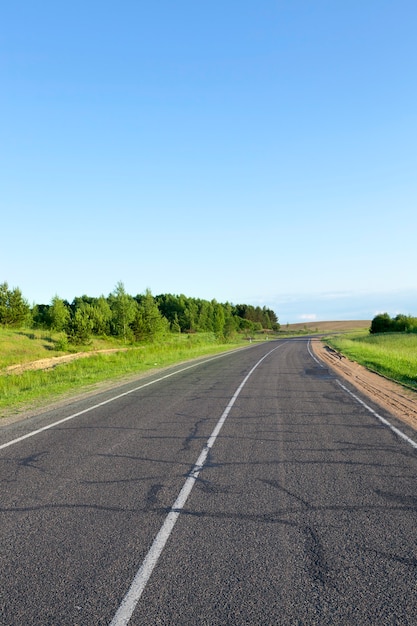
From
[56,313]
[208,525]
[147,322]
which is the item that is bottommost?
[208,525]

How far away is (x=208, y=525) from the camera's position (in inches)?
182

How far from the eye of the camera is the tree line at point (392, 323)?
277 ft

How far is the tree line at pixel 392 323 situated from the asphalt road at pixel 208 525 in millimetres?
80660

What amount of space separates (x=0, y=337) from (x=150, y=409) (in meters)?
39.0

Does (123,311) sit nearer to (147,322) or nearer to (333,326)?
(147,322)

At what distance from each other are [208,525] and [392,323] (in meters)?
92.2

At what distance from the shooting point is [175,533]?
4438 millimetres

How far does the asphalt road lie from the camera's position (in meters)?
3.29

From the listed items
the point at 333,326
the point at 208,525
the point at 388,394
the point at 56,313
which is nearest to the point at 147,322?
the point at 56,313

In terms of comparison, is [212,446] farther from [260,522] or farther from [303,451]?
[260,522]

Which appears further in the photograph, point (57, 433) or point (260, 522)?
point (57, 433)

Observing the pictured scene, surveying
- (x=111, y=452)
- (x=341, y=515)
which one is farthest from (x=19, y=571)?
(x=111, y=452)

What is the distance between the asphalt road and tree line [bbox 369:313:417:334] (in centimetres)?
8066

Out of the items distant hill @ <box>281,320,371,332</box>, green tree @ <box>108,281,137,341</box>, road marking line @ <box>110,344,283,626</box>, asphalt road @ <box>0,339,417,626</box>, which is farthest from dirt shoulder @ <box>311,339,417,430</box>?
distant hill @ <box>281,320,371,332</box>
